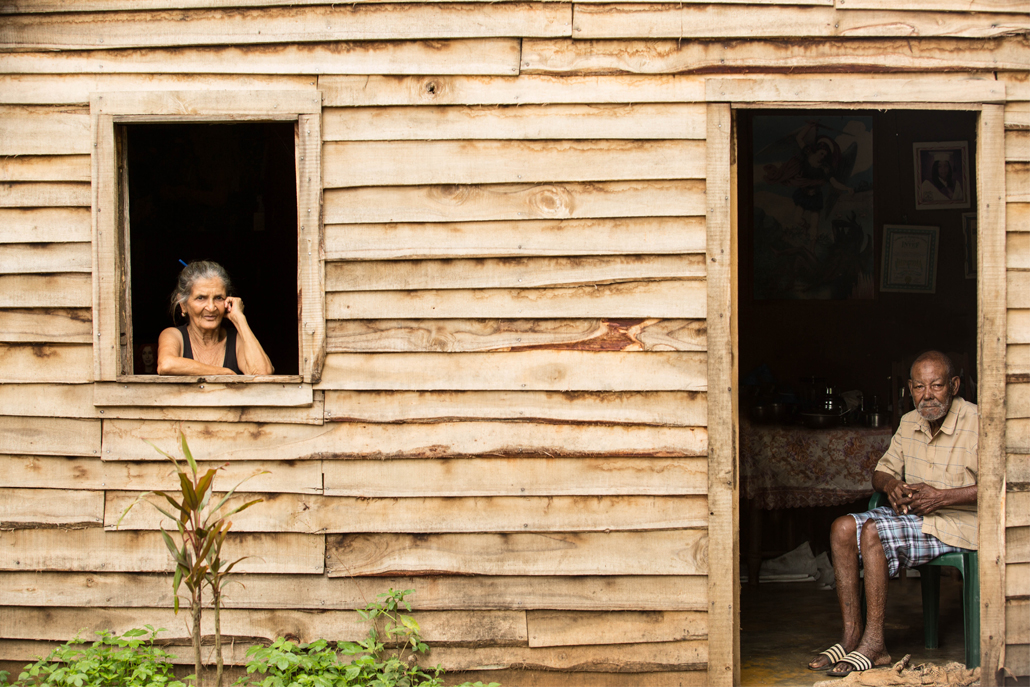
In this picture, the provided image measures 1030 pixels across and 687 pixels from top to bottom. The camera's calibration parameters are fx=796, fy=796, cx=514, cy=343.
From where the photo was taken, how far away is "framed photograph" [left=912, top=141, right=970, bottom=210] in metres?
5.54

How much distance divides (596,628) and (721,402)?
3.53ft

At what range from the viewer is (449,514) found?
3.31 m

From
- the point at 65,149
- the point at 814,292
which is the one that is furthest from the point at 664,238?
the point at 814,292

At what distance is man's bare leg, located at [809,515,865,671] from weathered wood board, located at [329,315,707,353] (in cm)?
124

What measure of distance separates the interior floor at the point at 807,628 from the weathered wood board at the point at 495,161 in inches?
91.2

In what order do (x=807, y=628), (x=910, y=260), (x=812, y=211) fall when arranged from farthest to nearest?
(x=812, y=211)
(x=910, y=260)
(x=807, y=628)

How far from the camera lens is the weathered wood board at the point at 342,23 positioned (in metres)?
3.28

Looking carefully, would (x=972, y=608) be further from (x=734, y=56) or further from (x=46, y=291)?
(x=46, y=291)

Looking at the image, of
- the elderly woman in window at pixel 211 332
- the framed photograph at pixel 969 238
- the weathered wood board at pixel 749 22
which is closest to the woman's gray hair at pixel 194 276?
the elderly woman in window at pixel 211 332

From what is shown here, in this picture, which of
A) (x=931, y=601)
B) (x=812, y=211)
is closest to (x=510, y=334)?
(x=931, y=601)

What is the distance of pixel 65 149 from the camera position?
3.30 meters

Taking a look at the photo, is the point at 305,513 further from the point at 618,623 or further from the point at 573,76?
the point at 573,76

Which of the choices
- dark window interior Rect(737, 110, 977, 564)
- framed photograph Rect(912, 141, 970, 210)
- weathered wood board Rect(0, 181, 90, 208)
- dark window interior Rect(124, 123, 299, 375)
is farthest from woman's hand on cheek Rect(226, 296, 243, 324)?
framed photograph Rect(912, 141, 970, 210)

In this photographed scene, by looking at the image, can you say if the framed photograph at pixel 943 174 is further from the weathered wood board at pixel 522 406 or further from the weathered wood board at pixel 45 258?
the weathered wood board at pixel 45 258
